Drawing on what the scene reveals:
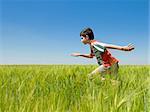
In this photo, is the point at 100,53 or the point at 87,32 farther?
the point at 87,32

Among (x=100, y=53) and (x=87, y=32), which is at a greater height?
(x=87, y=32)

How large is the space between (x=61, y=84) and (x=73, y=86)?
9cm

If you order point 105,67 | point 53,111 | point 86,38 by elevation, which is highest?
point 86,38

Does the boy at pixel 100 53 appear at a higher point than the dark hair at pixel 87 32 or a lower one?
lower

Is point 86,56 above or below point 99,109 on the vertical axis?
above

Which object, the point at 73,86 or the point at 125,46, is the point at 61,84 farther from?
the point at 125,46

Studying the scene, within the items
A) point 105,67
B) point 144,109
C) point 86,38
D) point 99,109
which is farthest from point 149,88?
point 86,38

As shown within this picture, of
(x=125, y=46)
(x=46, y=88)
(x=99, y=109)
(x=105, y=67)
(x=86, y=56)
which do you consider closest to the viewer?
(x=99, y=109)

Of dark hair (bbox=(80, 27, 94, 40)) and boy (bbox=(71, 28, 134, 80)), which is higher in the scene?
dark hair (bbox=(80, 27, 94, 40))

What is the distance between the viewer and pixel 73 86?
8.23 feet

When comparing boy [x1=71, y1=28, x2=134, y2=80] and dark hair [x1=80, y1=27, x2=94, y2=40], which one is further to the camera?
dark hair [x1=80, y1=27, x2=94, y2=40]

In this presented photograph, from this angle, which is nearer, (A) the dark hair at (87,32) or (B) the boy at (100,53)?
(B) the boy at (100,53)

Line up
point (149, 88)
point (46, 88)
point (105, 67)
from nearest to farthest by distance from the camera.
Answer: point (149, 88), point (46, 88), point (105, 67)

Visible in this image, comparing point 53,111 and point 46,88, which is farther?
point 46,88
